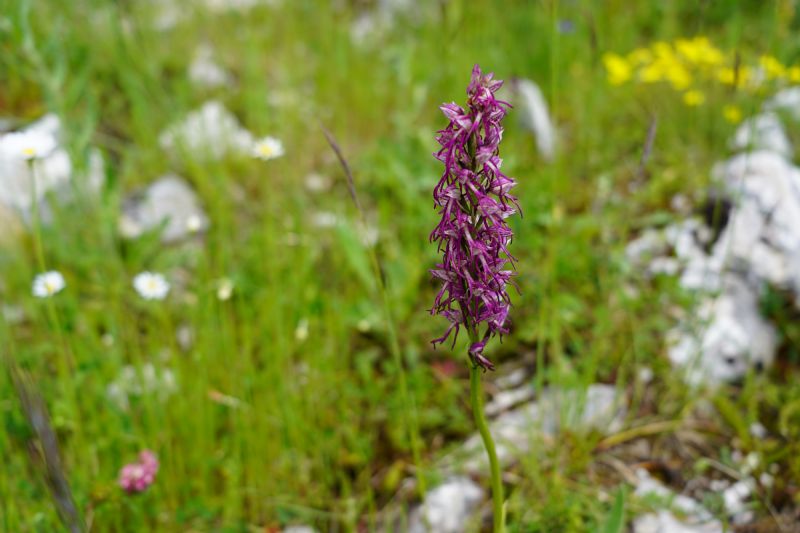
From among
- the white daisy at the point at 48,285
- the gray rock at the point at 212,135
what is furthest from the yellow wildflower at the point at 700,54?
the white daisy at the point at 48,285

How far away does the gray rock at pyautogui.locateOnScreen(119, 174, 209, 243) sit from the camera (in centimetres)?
323

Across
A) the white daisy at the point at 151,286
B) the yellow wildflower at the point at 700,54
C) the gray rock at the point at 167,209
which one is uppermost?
the yellow wildflower at the point at 700,54

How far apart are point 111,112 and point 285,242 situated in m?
1.98

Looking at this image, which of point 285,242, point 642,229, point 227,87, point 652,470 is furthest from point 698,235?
point 227,87

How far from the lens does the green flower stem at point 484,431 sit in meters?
1.17

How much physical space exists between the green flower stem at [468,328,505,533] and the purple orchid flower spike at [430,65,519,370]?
2.0 inches

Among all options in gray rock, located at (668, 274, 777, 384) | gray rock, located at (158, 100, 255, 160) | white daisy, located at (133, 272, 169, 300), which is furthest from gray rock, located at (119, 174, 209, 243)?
gray rock, located at (668, 274, 777, 384)

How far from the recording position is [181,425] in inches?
84.7

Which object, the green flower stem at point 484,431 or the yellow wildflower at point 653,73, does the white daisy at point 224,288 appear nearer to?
the green flower stem at point 484,431

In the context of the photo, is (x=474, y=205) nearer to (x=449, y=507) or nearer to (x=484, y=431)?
(x=484, y=431)

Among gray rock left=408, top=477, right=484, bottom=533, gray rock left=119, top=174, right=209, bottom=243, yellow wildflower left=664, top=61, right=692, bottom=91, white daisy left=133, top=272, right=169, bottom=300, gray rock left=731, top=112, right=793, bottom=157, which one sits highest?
yellow wildflower left=664, top=61, right=692, bottom=91

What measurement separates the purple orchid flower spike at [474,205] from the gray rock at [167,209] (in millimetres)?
2376

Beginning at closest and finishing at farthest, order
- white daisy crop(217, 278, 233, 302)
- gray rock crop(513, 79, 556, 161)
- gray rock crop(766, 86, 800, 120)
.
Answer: white daisy crop(217, 278, 233, 302), gray rock crop(766, 86, 800, 120), gray rock crop(513, 79, 556, 161)

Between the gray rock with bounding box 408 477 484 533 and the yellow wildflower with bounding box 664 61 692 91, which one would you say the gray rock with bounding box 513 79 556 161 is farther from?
the gray rock with bounding box 408 477 484 533
